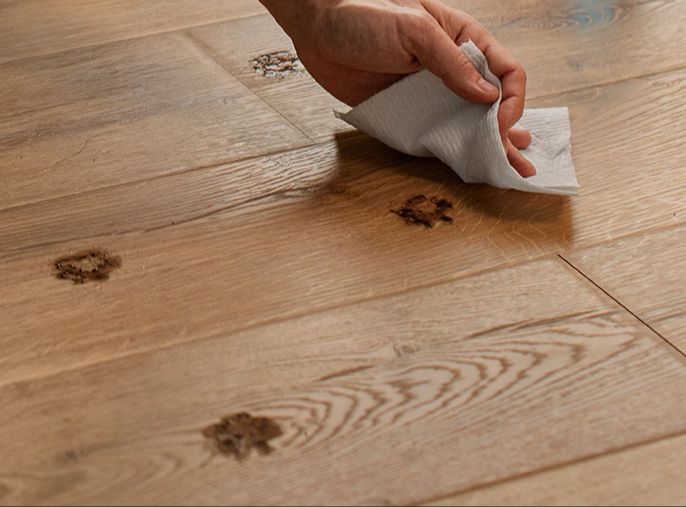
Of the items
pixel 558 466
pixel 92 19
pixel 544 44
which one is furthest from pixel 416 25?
pixel 92 19

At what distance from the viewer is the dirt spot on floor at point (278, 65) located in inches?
58.1

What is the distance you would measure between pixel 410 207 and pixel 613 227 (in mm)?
203

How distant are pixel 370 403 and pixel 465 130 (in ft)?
1.34

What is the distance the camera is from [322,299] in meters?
1.00

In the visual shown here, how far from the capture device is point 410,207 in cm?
114

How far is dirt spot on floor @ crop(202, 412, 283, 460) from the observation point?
32.4 inches

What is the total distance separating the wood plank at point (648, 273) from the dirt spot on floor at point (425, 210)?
0.14 m

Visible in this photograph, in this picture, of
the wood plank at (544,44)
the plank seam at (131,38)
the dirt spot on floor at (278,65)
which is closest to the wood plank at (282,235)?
the wood plank at (544,44)

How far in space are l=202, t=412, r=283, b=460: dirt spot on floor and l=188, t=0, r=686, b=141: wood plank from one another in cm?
52

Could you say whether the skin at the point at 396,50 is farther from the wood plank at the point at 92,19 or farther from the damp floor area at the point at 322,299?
the wood plank at the point at 92,19

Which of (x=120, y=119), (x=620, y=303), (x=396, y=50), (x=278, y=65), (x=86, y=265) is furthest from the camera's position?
(x=278, y=65)

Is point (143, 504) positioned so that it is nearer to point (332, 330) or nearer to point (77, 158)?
point (332, 330)

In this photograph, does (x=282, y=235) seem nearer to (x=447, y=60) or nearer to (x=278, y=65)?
(x=447, y=60)

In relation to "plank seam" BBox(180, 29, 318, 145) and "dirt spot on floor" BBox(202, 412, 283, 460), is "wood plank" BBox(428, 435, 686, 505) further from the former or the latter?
"plank seam" BBox(180, 29, 318, 145)
